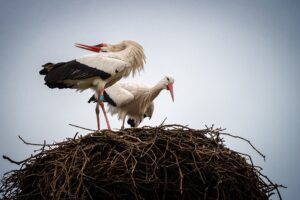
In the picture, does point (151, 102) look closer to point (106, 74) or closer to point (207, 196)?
point (106, 74)

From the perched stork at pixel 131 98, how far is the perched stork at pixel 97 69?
0.62m

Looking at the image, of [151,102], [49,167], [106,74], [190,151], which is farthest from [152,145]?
[151,102]

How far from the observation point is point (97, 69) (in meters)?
6.59

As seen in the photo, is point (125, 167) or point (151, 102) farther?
point (151, 102)

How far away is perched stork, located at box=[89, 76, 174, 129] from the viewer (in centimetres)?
770

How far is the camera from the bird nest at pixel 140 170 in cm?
396

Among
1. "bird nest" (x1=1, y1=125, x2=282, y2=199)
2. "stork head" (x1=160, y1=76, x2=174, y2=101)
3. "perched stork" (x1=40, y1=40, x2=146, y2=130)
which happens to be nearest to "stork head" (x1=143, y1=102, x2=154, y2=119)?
"stork head" (x1=160, y1=76, x2=174, y2=101)

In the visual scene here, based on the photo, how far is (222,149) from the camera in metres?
4.61

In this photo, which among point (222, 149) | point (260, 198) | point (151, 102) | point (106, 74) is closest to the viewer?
point (260, 198)

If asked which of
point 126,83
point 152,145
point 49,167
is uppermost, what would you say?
point 126,83

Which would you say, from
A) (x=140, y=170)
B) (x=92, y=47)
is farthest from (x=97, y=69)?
(x=140, y=170)

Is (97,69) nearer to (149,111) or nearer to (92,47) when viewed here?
(92,47)

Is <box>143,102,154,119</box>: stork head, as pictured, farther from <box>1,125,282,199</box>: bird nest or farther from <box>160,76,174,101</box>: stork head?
<box>1,125,282,199</box>: bird nest

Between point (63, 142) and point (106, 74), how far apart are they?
2.18 m
